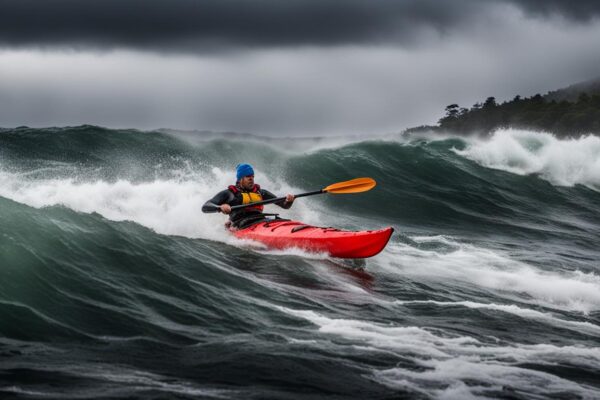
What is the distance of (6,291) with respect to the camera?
6812 mm

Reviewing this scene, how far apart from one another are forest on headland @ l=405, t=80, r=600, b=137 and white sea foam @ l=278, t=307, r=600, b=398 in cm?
3368

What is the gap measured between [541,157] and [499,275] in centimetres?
1591

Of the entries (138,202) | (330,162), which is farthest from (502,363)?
(330,162)

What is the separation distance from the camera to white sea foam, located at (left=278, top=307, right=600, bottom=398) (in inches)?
219

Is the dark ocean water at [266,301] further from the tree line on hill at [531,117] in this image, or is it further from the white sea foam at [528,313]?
the tree line on hill at [531,117]

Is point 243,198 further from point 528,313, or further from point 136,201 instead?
point 528,313

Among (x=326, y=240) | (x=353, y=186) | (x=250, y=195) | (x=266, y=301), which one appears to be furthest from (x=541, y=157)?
(x=266, y=301)

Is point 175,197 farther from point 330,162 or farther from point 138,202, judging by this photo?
point 330,162

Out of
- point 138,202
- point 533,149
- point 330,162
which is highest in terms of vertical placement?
point 533,149

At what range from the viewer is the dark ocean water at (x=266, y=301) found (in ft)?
17.7

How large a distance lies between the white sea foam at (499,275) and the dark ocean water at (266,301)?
0.05 metres

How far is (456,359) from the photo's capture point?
6.21 meters

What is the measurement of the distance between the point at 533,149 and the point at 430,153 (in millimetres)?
4649

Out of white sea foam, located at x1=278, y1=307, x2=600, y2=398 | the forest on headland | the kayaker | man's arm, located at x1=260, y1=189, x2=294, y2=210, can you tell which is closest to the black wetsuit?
the kayaker
